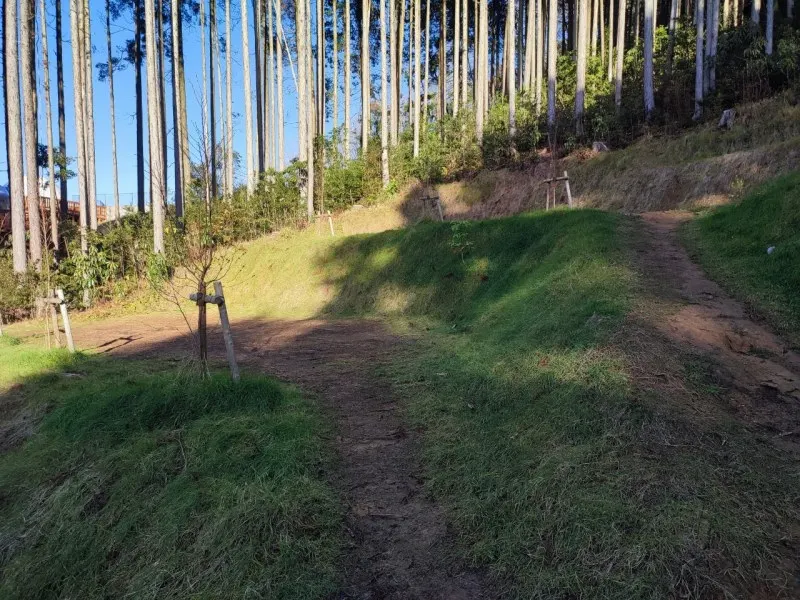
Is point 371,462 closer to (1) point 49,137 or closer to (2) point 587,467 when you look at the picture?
(2) point 587,467

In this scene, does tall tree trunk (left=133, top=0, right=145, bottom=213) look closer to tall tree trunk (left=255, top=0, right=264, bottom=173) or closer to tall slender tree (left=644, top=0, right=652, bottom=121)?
tall tree trunk (left=255, top=0, right=264, bottom=173)

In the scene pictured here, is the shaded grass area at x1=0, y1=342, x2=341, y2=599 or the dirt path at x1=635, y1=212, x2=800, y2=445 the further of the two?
the dirt path at x1=635, y1=212, x2=800, y2=445

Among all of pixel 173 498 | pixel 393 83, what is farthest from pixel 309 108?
pixel 173 498

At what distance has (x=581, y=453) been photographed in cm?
323

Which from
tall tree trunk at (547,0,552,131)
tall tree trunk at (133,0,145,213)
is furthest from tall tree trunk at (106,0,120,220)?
tall tree trunk at (547,0,552,131)

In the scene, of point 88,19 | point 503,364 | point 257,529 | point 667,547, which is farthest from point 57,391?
point 88,19

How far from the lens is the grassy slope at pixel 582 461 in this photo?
2.44 metres

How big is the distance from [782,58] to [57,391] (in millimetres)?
18850

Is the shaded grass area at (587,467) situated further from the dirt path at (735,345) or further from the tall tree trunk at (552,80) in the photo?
the tall tree trunk at (552,80)

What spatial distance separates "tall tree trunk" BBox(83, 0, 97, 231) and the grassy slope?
15777 mm

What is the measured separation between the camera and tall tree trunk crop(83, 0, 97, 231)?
18.1 meters

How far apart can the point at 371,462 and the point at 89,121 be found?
20303mm

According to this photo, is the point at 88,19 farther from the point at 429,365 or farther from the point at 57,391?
the point at 429,365

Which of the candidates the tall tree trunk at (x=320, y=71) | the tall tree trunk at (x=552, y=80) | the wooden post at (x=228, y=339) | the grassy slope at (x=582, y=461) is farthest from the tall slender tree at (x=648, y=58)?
the wooden post at (x=228, y=339)
